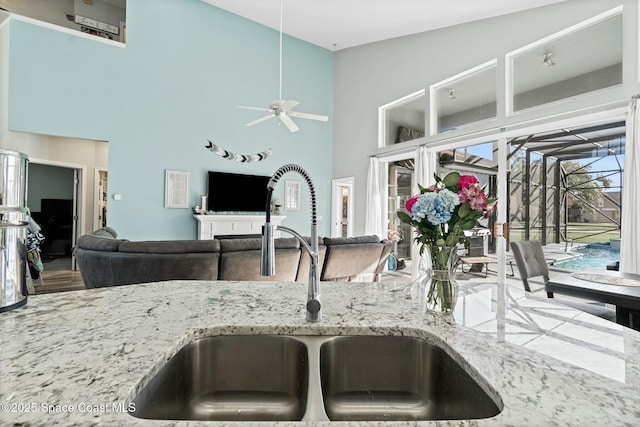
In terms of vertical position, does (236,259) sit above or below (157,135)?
A: below

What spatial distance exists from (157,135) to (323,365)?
5.95m

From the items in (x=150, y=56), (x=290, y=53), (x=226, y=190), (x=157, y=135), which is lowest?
(x=226, y=190)

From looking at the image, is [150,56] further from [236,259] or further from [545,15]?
[545,15]

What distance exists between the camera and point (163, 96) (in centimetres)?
587

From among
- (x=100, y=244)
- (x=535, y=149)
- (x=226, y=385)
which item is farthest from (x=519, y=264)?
(x=100, y=244)

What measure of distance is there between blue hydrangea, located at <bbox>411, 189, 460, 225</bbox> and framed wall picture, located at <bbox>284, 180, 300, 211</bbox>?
20.7 feet

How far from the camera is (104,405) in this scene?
1.69ft

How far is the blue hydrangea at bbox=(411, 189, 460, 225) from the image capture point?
94 cm

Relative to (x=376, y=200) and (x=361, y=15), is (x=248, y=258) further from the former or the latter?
(x=361, y=15)

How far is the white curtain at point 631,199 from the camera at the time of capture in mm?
2998

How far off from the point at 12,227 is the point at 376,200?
19.2 feet

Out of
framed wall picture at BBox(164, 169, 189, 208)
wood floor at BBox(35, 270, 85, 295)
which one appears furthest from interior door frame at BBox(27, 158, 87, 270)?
framed wall picture at BBox(164, 169, 189, 208)

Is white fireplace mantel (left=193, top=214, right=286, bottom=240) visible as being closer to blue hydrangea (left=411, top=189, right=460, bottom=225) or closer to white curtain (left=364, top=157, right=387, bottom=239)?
white curtain (left=364, top=157, right=387, bottom=239)

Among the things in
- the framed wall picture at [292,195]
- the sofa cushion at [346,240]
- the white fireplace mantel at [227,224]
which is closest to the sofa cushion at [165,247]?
the sofa cushion at [346,240]
